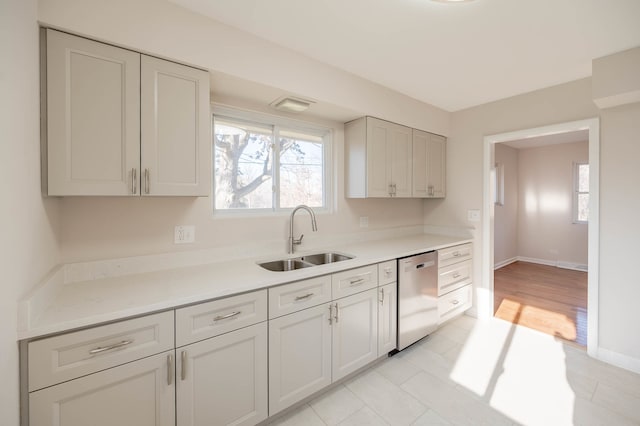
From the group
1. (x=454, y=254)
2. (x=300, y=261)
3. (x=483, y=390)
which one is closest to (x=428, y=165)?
(x=454, y=254)

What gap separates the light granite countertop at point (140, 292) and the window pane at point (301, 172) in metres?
0.73

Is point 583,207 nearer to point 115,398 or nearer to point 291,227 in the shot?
point 291,227

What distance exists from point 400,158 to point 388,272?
1315 millimetres

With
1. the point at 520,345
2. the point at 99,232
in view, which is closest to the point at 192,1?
the point at 99,232

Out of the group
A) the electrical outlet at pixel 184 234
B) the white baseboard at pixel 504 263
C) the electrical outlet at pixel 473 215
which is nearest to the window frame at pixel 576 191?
the white baseboard at pixel 504 263

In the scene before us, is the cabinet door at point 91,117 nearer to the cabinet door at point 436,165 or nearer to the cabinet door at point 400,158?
the cabinet door at point 400,158

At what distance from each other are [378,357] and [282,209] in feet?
4.90

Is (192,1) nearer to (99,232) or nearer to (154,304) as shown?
(99,232)

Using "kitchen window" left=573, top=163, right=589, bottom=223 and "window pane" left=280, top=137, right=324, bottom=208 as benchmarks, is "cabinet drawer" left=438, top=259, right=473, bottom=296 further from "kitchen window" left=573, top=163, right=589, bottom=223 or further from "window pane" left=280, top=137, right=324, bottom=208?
"kitchen window" left=573, top=163, right=589, bottom=223

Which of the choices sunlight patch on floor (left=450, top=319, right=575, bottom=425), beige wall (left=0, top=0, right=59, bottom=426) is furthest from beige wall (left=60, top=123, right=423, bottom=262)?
sunlight patch on floor (left=450, top=319, right=575, bottom=425)

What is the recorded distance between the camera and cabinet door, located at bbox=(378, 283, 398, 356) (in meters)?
2.17

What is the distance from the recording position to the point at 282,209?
8.00 feet

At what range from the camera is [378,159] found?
2.67 metres

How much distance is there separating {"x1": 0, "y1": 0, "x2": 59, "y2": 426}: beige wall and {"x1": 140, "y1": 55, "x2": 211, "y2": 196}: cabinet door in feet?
1.33
